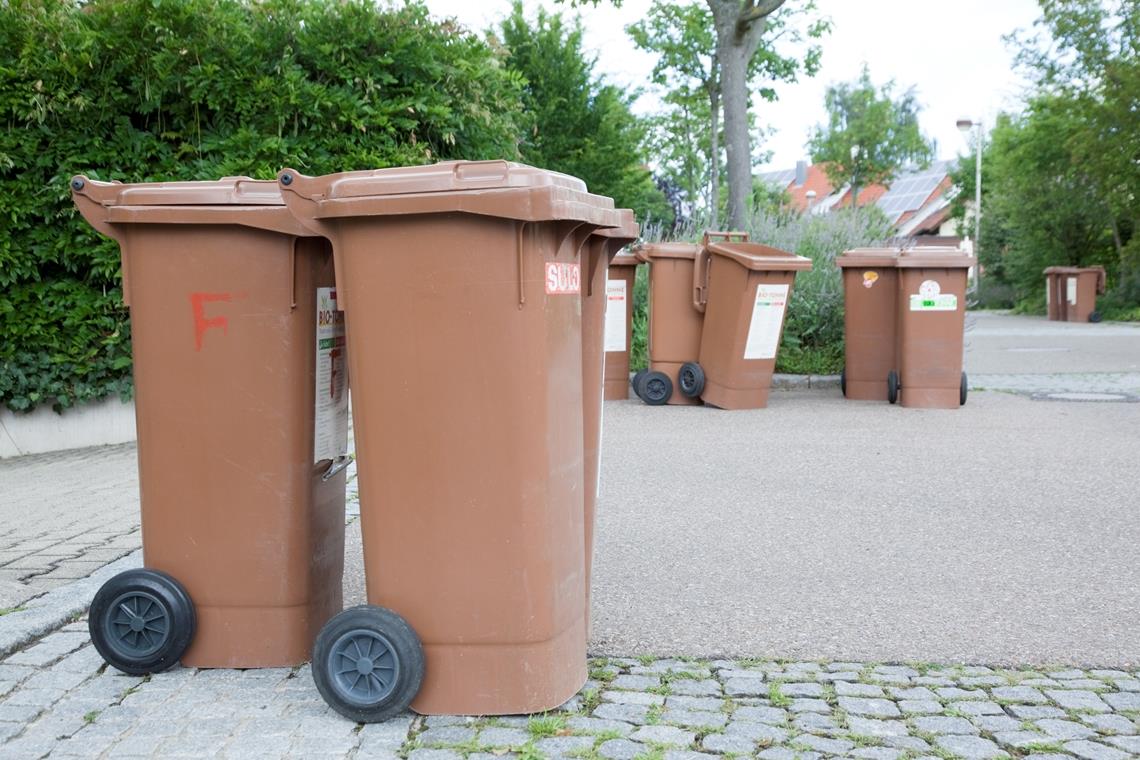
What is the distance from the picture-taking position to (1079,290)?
2931 cm

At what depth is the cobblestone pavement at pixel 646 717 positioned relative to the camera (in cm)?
313

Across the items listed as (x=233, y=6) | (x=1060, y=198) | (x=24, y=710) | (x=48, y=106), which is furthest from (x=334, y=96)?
(x=1060, y=198)

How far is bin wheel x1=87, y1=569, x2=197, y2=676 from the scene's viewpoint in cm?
363

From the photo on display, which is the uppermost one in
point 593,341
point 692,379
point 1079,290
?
point 593,341

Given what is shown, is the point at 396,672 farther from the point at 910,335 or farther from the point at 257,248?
the point at 910,335

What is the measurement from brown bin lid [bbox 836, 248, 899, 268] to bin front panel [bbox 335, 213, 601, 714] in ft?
25.9

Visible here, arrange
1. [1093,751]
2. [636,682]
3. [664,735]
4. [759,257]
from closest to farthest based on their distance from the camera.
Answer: [1093,751] → [664,735] → [636,682] → [759,257]

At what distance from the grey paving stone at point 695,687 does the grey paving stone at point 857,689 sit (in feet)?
1.20

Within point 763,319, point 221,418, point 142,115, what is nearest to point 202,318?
point 221,418

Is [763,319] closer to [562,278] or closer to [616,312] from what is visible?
[616,312]

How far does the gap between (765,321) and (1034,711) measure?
6.96 m

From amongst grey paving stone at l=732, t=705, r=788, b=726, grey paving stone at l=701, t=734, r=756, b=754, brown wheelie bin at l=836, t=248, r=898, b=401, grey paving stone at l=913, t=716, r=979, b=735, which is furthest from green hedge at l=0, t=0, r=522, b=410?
grey paving stone at l=913, t=716, r=979, b=735

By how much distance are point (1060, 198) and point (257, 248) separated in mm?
35313

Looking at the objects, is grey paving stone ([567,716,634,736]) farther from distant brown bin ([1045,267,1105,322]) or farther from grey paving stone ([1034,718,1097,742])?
distant brown bin ([1045,267,1105,322])
